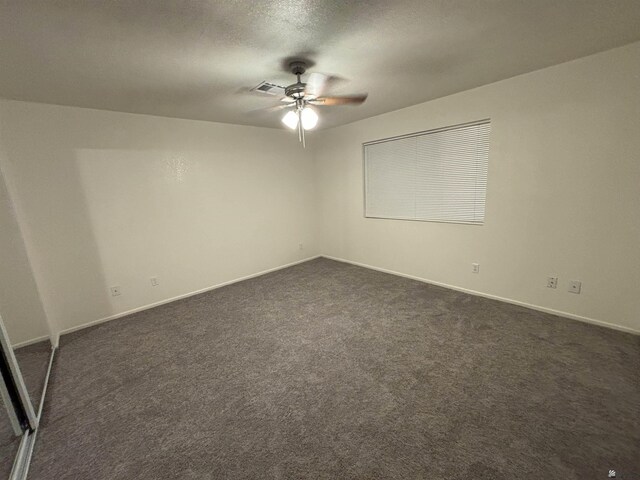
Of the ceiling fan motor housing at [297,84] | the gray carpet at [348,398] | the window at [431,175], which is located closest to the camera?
the gray carpet at [348,398]

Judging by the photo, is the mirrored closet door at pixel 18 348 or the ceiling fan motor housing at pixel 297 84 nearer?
the mirrored closet door at pixel 18 348

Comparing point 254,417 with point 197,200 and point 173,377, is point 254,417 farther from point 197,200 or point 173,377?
point 197,200

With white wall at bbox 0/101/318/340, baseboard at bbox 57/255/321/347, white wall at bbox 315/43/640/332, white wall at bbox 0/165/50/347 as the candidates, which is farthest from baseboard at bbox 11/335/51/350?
white wall at bbox 315/43/640/332

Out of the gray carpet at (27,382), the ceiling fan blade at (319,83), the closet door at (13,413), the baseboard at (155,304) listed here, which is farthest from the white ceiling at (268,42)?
the baseboard at (155,304)

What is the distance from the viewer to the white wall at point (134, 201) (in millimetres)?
2604

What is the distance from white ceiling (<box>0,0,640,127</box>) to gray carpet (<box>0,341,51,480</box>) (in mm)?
2118

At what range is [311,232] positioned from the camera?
5.15 metres

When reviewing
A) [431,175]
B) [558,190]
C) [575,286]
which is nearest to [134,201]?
[431,175]

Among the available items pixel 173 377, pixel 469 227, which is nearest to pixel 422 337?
pixel 469 227

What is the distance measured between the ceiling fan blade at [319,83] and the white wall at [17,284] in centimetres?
274

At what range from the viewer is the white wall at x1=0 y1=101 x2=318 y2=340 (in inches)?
103

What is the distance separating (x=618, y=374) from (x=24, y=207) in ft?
17.0

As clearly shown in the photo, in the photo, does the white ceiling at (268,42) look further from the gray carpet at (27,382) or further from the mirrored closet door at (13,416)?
the gray carpet at (27,382)

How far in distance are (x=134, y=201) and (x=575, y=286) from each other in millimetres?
4839
